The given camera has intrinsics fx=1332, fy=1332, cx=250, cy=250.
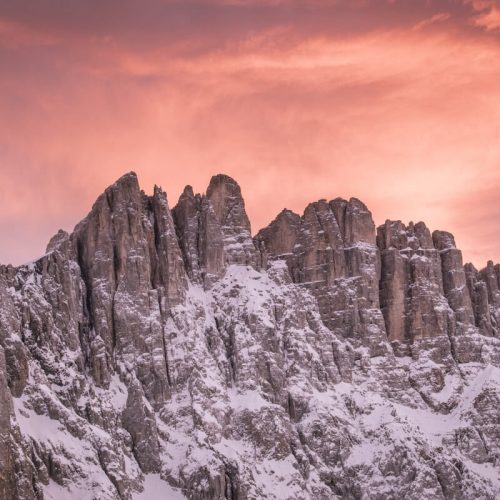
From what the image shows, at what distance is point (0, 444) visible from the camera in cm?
19925

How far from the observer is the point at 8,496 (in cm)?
19800

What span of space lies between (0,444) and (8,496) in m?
7.78
